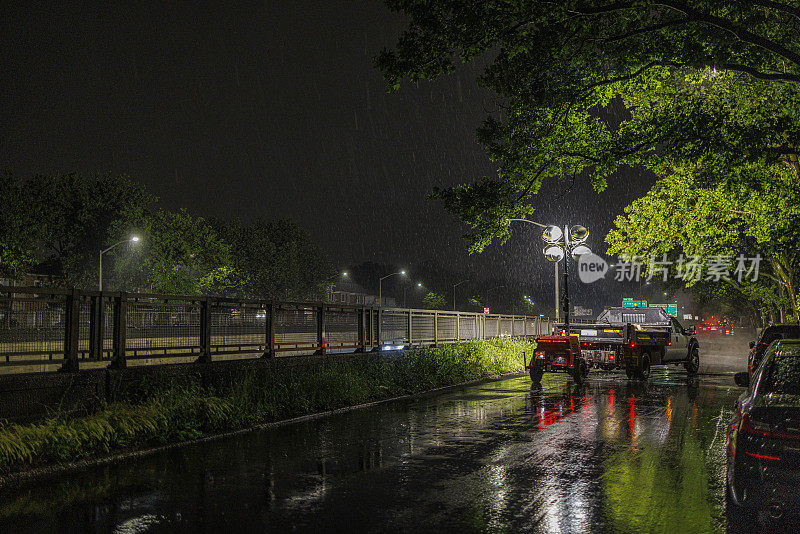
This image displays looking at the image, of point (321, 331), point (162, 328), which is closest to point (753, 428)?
point (162, 328)

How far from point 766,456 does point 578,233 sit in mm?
23600

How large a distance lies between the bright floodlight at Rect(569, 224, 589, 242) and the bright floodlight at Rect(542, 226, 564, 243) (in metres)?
0.69

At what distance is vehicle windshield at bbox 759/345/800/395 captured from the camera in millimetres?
6445

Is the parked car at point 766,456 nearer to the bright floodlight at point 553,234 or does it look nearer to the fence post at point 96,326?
the fence post at point 96,326

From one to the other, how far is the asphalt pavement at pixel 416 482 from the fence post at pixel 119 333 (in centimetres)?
234

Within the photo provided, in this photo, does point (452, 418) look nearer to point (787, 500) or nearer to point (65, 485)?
point (65, 485)

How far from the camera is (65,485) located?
25.8 ft

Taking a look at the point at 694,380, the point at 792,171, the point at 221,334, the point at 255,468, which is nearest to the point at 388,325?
the point at 221,334

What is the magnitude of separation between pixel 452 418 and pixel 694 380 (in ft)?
42.1

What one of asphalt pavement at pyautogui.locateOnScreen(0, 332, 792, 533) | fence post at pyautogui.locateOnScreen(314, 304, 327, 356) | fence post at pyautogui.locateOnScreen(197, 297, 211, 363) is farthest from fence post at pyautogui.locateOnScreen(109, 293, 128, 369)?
fence post at pyautogui.locateOnScreen(314, 304, 327, 356)

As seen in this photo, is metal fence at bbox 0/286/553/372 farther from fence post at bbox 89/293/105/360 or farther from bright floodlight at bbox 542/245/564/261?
bright floodlight at bbox 542/245/564/261

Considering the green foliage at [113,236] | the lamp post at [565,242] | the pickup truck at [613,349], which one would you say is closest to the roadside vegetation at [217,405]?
the pickup truck at [613,349]

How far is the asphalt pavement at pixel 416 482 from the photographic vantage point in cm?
620

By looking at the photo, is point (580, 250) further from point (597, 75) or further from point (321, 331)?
point (321, 331)
